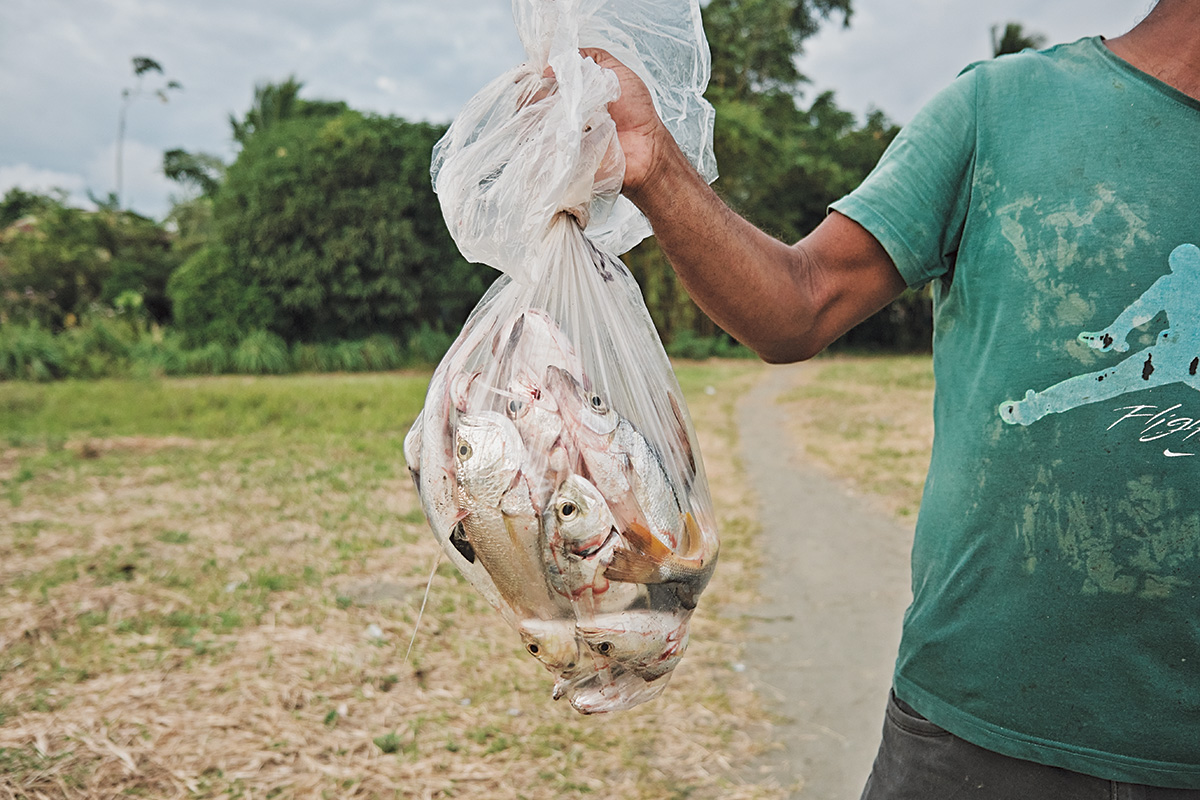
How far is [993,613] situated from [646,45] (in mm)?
856

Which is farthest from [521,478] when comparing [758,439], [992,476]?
[758,439]

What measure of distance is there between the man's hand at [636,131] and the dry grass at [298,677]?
196 centimetres

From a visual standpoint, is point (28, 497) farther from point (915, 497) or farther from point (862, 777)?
point (915, 497)

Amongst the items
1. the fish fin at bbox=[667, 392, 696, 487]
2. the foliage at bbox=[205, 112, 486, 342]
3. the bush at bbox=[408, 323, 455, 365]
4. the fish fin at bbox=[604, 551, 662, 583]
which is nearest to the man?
the fish fin at bbox=[667, 392, 696, 487]

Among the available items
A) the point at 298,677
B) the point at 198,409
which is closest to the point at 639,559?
the point at 298,677

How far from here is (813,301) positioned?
3.59 ft

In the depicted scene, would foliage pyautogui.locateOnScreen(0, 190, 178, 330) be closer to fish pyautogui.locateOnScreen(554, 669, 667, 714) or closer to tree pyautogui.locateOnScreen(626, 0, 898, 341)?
tree pyautogui.locateOnScreen(626, 0, 898, 341)

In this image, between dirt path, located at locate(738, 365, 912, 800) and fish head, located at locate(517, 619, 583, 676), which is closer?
fish head, located at locate(517, 619, 583, 676)

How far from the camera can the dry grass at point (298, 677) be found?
2.35m

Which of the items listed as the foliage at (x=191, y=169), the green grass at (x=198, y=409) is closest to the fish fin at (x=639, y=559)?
the green grass at (x=198, y=409)

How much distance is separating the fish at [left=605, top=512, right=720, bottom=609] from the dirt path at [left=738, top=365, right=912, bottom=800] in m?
1.74

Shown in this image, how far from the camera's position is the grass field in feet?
7.73

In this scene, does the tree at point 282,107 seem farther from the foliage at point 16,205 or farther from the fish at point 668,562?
the fish at point 668,562

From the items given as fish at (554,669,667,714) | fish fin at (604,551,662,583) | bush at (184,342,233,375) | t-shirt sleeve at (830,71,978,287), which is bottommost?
bush at (184,342,233,375)
